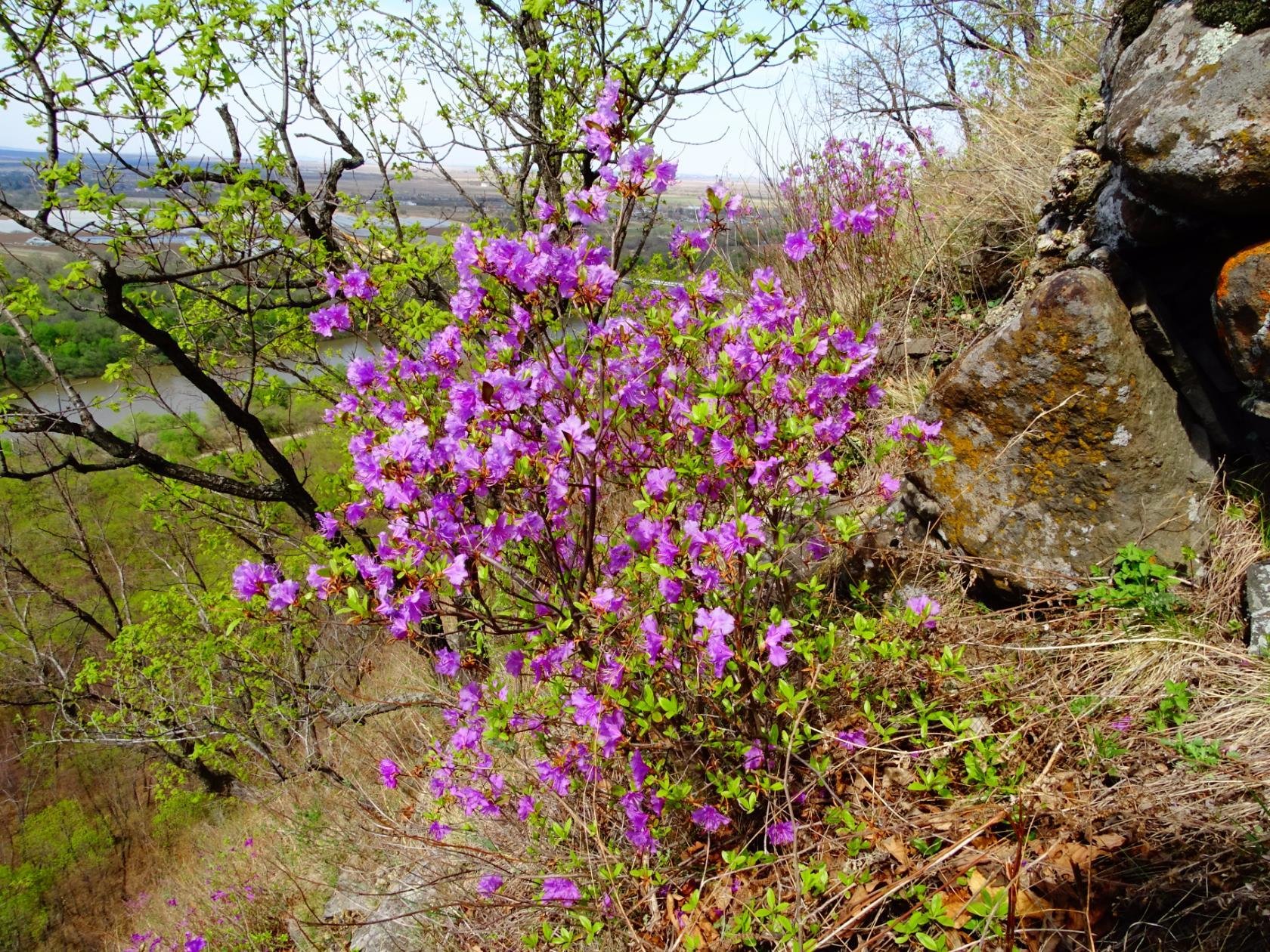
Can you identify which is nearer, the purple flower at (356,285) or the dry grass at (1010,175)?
the purple flower at (356,285)

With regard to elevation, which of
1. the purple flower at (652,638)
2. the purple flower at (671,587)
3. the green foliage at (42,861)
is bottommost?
the green foliage at (42,861)

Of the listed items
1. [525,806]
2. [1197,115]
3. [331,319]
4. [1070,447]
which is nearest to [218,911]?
[525,806]

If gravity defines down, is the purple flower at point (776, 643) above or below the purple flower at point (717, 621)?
below

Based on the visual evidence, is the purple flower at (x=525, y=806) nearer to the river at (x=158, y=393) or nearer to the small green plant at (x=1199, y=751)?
the river at (x=158, y=393)

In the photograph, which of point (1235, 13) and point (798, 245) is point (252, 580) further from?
point (1235, 13)

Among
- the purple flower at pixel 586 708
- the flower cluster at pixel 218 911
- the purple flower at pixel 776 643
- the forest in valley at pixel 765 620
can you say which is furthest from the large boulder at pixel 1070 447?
the flower cluster at pixel 218 911

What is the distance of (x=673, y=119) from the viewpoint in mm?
5965

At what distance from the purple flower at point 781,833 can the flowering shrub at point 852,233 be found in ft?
10.0

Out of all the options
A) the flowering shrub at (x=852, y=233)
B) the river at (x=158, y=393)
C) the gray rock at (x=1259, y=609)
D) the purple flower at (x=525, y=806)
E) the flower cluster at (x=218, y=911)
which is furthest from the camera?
the river at (x=158, y=393)

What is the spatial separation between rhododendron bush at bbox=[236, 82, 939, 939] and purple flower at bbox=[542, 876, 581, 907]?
0.01 metres

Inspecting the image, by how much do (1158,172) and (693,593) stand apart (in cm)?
184

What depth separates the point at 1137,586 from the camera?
91.6 inches

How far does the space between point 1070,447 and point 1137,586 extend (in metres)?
0.51

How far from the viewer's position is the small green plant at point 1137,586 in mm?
2281
